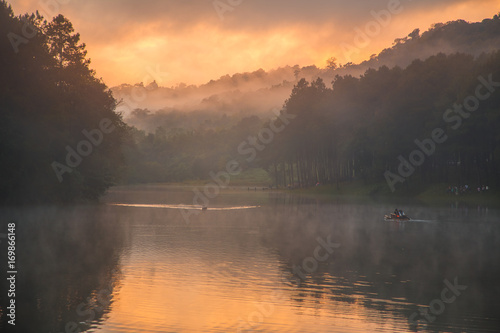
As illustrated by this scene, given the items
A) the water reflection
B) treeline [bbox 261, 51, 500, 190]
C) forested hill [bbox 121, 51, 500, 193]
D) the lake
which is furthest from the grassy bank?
the water reflection

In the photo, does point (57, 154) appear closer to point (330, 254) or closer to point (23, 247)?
point (23, 247)

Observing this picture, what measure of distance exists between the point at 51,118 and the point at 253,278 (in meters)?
52.6

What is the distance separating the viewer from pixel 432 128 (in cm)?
10194

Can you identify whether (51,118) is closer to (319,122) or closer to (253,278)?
(253,278)

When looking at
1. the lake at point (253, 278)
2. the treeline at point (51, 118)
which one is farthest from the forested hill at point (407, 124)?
the treeline at point (51, 118)

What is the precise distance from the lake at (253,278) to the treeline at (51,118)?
48.7 ft

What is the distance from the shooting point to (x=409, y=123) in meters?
109

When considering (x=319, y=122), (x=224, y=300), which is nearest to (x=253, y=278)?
(x=224, y=300)

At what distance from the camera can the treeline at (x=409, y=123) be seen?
90625 mm

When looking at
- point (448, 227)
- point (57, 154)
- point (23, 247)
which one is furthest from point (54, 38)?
point (448, 227)

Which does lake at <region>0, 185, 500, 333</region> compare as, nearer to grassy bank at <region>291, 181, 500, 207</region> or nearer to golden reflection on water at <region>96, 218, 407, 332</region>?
golden reflection on water at <region>96, 218, 407, 332</region>

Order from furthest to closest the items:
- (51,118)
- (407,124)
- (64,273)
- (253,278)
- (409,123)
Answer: (407,124), (409,123), (51,118), (64,273), (253,278)

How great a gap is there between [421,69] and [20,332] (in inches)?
4217

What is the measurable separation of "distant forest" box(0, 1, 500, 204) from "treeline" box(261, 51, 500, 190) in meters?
0.23
